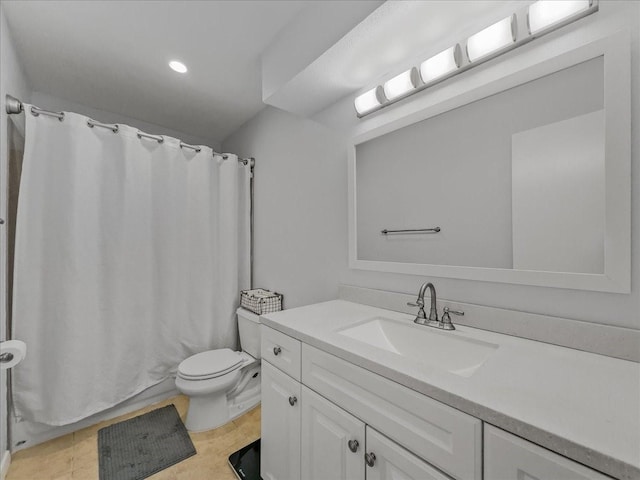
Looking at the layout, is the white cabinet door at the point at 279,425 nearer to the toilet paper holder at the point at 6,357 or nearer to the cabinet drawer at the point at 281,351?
the cabinet drawer at the point at 281,351

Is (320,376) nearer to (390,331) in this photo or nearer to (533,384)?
(390,331)

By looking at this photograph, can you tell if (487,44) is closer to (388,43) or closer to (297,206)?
(388,43)

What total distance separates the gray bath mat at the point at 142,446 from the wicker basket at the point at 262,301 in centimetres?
85

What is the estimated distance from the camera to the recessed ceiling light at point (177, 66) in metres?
1.71

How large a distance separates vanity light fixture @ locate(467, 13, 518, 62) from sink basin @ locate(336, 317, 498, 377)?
1071 mm

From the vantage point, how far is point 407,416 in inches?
27.9

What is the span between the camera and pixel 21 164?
1.56m

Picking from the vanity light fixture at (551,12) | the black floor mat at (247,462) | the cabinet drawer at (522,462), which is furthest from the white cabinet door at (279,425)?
the vanity light fixture at (551,12)

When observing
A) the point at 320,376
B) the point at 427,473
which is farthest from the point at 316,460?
A: the point at 427,473

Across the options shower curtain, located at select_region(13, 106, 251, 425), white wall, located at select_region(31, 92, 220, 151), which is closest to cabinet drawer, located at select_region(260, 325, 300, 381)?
shower curtain, located at select_region(13, 106, 251, 425)

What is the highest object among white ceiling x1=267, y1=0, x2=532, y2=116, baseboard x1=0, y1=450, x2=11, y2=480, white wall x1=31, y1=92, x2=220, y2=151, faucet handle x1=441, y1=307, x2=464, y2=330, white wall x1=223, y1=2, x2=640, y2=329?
white wall x1=31, y1=92, x2=220, y2=151

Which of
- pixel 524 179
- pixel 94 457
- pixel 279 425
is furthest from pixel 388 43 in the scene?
pixel 94 457

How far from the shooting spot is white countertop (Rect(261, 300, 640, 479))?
1.51 feet

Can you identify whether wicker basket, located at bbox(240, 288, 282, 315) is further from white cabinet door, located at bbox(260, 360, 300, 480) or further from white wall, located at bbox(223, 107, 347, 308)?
white cabinet door, located at bbox(260, 360, 300, 480)
